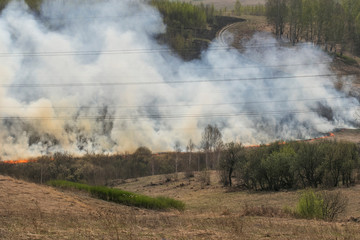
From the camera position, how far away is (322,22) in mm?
140250

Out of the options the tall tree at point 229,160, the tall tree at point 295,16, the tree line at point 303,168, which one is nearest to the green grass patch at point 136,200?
the tree line at point 303,168

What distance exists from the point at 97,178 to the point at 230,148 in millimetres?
26141

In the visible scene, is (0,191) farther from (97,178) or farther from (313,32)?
(313,32)

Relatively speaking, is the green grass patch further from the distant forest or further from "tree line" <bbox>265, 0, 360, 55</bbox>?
"tree line" <bbox>265, 0, 360, 55</bbox>

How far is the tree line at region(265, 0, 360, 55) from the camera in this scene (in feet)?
459

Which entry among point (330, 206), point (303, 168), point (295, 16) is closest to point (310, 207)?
point (330, 206)

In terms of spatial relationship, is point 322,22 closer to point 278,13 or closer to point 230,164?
point 278,13

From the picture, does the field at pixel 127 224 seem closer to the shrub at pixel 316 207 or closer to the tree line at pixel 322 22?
the shrub at pixel 316 207

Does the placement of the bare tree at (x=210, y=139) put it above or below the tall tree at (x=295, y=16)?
below

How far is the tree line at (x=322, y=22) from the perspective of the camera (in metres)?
140

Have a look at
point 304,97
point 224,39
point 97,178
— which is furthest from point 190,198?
point 224,39

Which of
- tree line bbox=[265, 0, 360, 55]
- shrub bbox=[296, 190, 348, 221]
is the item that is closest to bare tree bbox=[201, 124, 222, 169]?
tree line bbox=[265, 0, 360, 55]

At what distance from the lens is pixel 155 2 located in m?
158

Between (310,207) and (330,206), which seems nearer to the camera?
(310,207)
